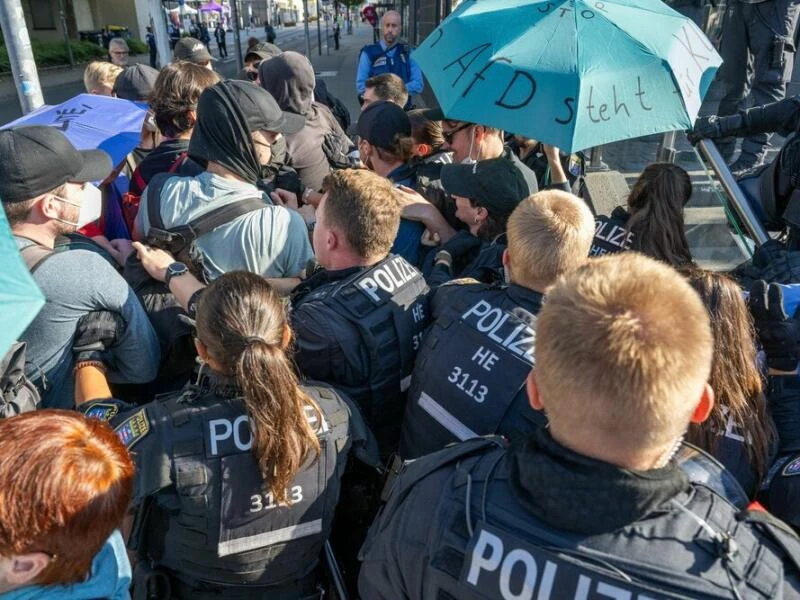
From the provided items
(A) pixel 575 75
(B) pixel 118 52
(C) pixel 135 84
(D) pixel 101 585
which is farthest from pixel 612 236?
(B) pixel 118 52

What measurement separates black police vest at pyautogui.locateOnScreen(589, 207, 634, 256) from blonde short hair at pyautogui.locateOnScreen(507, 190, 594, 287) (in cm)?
106

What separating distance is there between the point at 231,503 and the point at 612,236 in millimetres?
2287

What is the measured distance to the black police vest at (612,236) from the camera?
309 centimetres

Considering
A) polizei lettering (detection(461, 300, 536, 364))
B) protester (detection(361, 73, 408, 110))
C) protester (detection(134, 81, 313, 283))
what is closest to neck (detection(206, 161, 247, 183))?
protester (detection(134, 81, 313, 283))

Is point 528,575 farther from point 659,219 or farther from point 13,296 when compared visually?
point 659,219

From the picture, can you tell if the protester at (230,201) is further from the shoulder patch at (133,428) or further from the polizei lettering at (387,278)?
the shoulder patch at (133,428)

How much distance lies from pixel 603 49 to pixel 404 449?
1.93m

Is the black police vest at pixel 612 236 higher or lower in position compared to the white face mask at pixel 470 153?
lower

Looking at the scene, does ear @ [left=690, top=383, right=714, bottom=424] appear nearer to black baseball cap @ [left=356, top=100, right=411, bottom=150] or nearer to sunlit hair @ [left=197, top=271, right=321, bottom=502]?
sunlit hair @ [left=197, top=271, right=321, bottom=502]

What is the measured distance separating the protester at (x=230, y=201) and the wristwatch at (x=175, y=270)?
10 centimetres

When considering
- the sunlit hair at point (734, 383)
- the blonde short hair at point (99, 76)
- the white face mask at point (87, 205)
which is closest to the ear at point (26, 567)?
the white face mask at point (87, 205)

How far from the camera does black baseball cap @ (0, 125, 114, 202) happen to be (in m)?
2.05

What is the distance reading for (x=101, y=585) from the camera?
4.85 feet

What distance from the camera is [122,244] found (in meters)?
2.91
